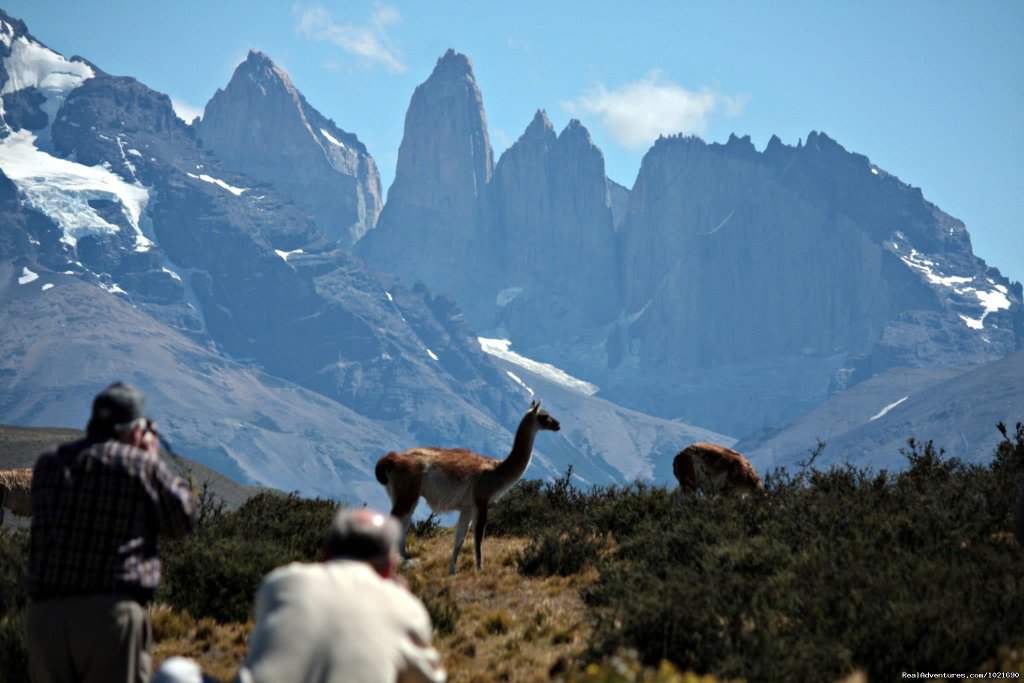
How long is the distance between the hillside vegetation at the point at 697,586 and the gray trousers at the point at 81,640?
8.26 ft

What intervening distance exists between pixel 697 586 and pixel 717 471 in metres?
7.42

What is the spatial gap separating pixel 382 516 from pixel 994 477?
12.8 meters

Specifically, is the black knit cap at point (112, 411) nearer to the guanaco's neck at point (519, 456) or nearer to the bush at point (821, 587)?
the bush at point (821, 587)

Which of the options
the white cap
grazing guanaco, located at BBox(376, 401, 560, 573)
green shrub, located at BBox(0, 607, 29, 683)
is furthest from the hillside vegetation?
the white cap

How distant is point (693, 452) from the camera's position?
1709 cm

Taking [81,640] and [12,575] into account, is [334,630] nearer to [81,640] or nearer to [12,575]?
[81,640]

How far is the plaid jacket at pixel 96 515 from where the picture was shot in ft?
19.0

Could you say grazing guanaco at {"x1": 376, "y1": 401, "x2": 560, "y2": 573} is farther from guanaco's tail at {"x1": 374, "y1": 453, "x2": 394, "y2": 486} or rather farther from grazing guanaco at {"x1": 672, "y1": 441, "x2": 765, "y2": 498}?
grazing guanaco at {"x1": 672, "y1": 441, "x2": 765, "y2": 498}

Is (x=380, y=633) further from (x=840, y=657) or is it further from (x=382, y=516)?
(x=840, y=657)

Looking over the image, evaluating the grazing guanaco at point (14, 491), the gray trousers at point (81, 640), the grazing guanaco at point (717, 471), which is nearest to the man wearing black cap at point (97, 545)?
the gray trousers at point (81, 640)

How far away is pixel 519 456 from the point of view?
14.3m

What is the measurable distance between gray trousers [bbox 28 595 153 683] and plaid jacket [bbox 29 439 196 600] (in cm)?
8

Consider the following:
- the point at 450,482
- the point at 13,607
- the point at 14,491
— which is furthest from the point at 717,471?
the point at 14,491

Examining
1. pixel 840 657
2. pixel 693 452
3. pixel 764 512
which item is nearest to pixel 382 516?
pixel 840 657
